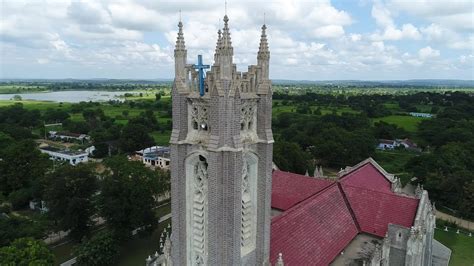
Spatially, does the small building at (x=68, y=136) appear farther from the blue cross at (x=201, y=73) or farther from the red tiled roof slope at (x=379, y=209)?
the blue cross at (x=201, y=73)

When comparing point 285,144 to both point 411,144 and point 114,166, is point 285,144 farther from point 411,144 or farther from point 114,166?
point 411,144

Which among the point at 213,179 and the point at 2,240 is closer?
the point at 213,179

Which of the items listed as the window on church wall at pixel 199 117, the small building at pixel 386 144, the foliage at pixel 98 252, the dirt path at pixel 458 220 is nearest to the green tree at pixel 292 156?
the dirt path at pixel 458 220

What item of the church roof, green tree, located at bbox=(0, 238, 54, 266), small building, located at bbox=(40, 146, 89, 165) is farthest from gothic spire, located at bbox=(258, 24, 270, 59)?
small building, located at bbox=(40, 146, 89, 165)

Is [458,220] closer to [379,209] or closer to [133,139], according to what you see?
[379,209]

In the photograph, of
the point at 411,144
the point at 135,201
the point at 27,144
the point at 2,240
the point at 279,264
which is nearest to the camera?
the point at 279,264

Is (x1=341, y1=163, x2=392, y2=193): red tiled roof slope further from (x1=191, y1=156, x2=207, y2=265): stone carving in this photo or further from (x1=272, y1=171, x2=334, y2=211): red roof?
(x1=191, y1=156, x2=207, y2=265): stone carving

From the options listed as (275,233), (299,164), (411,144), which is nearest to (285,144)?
(299,164)

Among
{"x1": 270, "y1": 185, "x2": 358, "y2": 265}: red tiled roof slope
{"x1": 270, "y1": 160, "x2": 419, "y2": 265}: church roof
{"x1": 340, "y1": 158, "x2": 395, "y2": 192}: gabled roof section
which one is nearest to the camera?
{"x1": 270, "y1": 185, "x2": 358, "y2": 265}: red tiled roof slope
